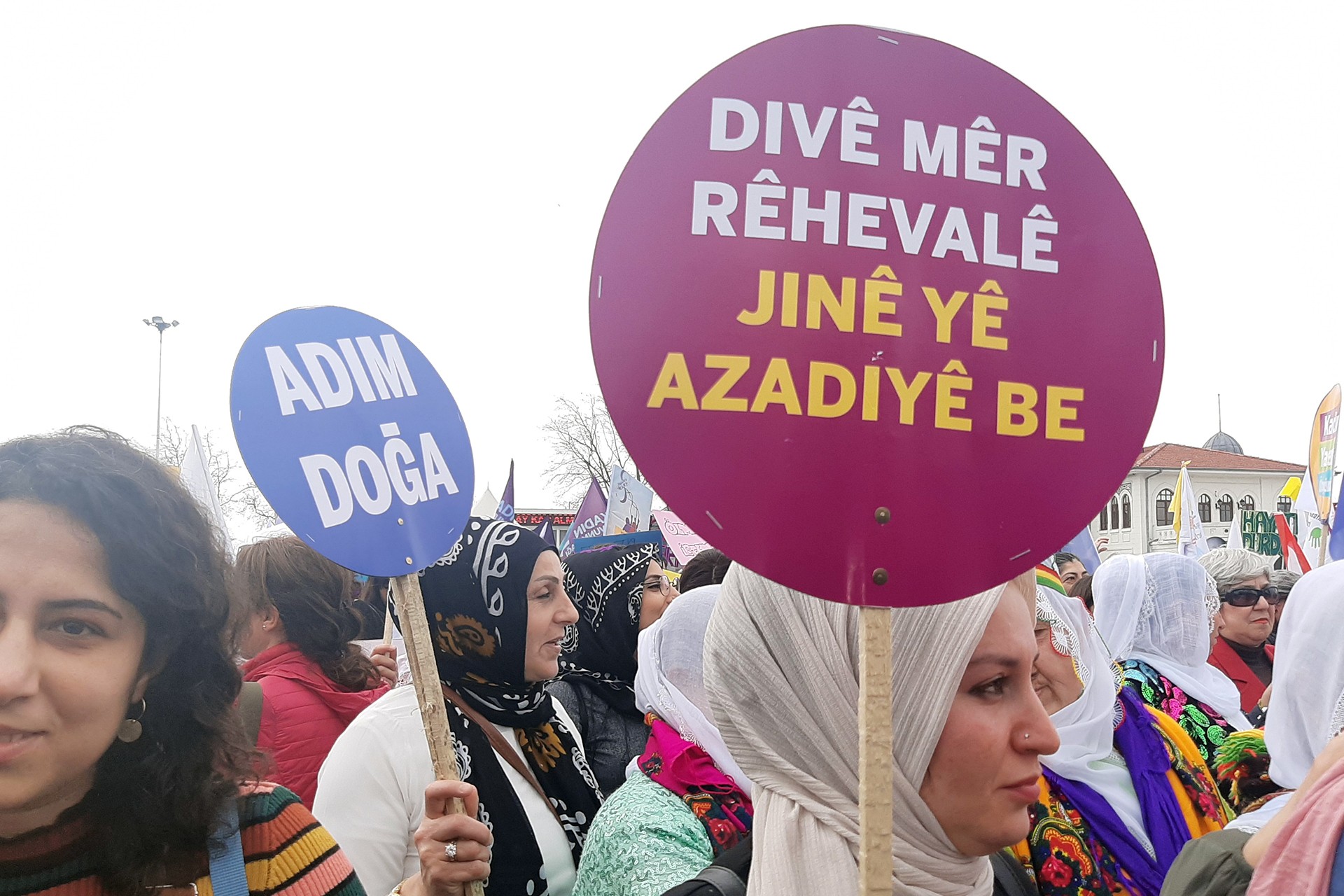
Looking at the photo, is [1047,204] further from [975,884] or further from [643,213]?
[975,884]

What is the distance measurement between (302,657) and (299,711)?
26 cm

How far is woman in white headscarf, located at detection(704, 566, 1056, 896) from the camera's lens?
4.94 ft

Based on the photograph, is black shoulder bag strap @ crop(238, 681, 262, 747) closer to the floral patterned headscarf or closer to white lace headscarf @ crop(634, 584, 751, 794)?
the floral patterned headscarf

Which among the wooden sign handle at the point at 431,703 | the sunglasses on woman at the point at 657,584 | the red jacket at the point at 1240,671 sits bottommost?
the red jacket at the point at 1240,671

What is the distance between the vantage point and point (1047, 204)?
1204 millimetres

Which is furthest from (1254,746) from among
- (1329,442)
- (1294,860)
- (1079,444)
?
(1329,442)

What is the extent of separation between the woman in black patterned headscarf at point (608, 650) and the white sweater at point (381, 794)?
1029 millimetres

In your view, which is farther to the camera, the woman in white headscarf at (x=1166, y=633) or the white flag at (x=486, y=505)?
the white flag at (x=486, y=505)

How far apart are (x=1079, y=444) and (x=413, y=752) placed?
2022mm

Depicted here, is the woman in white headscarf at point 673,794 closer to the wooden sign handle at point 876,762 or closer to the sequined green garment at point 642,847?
the sequined green garment at point 642,847

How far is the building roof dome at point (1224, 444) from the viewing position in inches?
2496

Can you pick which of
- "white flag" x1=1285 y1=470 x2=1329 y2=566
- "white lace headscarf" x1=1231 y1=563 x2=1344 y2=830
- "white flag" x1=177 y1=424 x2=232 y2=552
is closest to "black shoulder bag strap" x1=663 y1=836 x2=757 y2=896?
"white lace headscarf" x1=1231 y1=563 x2=1344 y2=830

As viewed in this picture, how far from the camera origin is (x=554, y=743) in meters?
3.07

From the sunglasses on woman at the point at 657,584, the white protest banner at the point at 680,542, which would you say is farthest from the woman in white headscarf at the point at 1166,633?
the white protest banner at the point at 680,542
